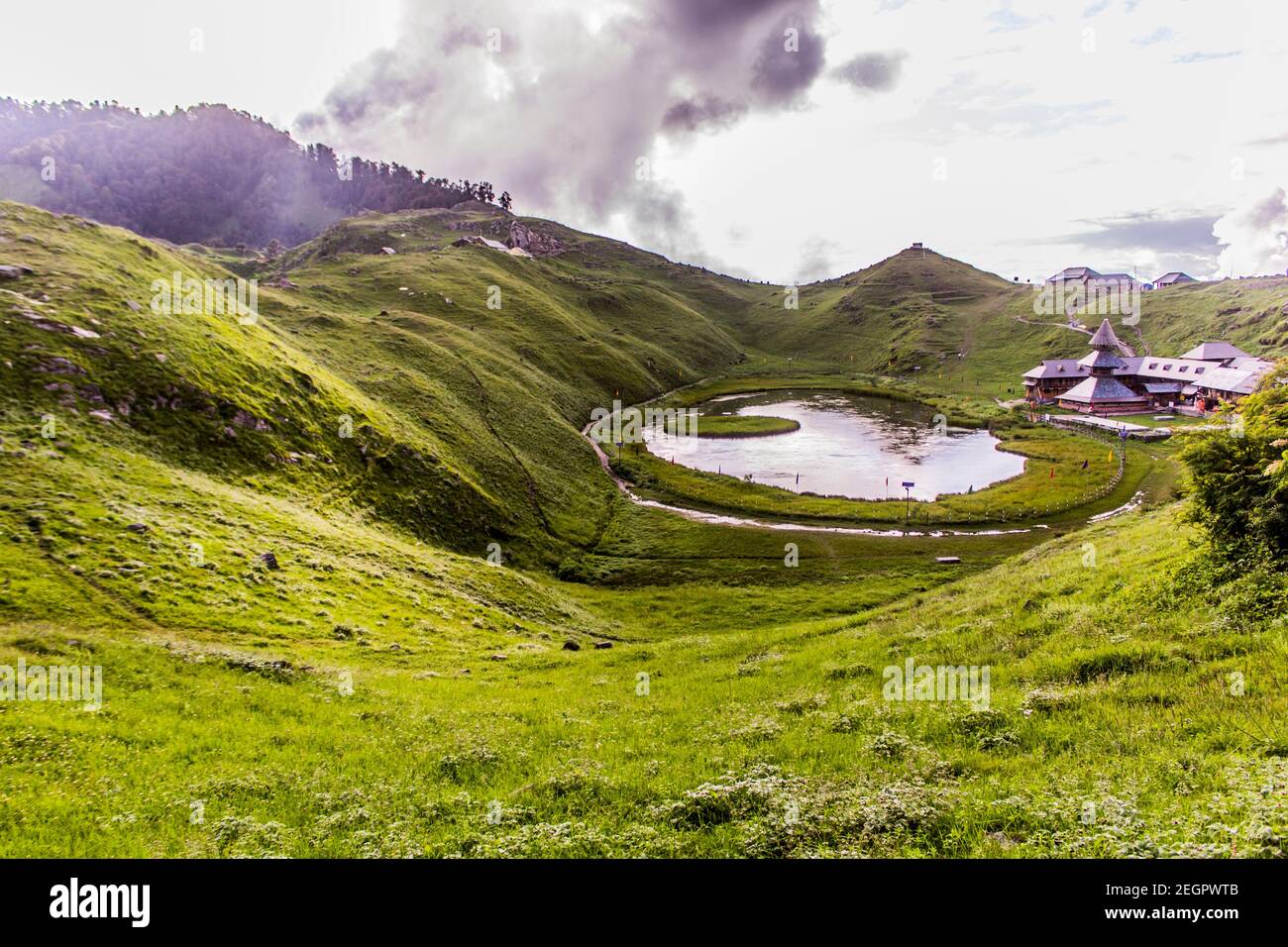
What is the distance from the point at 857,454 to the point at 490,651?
10173cm

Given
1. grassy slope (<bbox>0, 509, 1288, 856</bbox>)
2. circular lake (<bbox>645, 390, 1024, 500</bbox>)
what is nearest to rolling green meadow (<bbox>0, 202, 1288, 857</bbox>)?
grassy slope (<bbox>0, 509, 1288, 856</bbox>)

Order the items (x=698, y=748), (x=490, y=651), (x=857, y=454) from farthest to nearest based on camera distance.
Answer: (x=857, y=454)
(x=490, y=651)
(x=698, y=748)

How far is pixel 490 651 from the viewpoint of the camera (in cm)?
3597

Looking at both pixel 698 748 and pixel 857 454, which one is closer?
pixel 698 748

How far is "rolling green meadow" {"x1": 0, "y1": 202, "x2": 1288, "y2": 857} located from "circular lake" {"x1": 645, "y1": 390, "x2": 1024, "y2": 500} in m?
22.6

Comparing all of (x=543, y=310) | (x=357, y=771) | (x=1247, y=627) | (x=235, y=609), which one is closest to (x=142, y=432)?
(x=235, y=609)

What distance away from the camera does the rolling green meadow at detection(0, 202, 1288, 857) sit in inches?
464

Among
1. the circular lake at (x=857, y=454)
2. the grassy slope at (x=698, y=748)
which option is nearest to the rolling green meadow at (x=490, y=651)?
the grassy slope at (x=698, y=748)

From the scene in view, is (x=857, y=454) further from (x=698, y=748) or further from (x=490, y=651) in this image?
(x=698, y=748)

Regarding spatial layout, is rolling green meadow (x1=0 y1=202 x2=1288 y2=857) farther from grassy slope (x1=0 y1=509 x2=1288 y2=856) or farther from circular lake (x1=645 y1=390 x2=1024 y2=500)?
circular lake (x1=645 y1=390 x2=1024 y2=500)

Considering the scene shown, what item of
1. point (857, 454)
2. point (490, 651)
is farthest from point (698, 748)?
point (857, 454)

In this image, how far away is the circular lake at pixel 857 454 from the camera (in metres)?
101

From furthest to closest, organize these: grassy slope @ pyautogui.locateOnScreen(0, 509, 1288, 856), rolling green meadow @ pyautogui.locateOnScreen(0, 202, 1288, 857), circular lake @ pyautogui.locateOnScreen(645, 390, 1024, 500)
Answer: circular lake @ pyautogui.locateOnScreen(645, 390, 1024, 500) → rolling green meadow @ pyautogui.locateOnScreen(0, 202, 1288, 857) → grassy slope @ pyautogui.locateOnScreen(0, 509, 1288, 856)

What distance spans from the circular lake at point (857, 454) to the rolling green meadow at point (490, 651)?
22.6m
